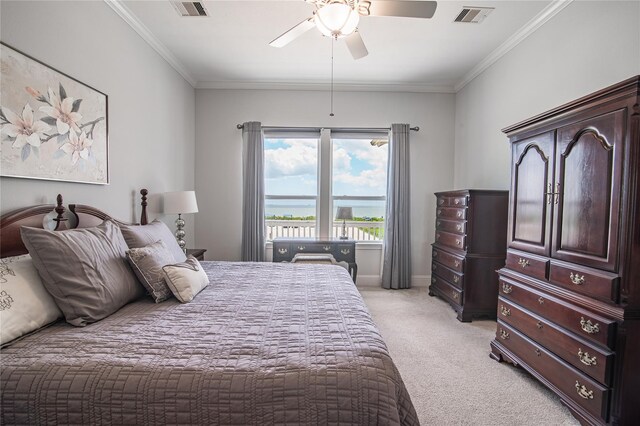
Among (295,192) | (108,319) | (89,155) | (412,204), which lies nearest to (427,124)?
(412,204)

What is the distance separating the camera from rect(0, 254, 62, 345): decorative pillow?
1.27 m

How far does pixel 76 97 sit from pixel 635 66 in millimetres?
3729

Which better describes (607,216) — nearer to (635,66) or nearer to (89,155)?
(635,66)

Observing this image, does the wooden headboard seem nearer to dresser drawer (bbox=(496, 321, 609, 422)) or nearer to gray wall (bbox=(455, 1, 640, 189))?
dresser drawer (bbox=(496, 321, 609, 422))

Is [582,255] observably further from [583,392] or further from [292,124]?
[292,124]

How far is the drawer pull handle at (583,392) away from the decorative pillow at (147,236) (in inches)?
102

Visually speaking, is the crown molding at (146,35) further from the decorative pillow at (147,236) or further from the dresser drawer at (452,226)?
the dresser drawer at (452,226)

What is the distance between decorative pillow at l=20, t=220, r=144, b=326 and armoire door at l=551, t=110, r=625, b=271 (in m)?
2.57

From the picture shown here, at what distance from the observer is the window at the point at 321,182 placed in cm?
452

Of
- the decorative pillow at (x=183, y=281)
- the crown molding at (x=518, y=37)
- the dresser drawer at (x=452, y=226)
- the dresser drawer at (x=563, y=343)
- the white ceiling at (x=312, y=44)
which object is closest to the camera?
the dresser drawer at (x=563, y=343)

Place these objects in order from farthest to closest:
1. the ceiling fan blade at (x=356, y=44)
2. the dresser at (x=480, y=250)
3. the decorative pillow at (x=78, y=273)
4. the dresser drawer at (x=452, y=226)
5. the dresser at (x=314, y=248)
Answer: the dresser at (x=314, y=248) → the dresser drawer at (x=452, y=226) → the dresser at (x=480, y=250) → the ceiling fan blade at (x=356, y=44) → the decorative pillow at (x=78, y=273)

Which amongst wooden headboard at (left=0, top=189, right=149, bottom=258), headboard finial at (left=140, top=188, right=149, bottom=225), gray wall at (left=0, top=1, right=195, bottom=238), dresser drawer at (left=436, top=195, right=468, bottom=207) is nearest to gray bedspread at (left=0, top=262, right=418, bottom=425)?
wooden headboard at (left=0, top=189, right=149, bottom=258)

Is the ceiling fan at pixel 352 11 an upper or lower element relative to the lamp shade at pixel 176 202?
upper

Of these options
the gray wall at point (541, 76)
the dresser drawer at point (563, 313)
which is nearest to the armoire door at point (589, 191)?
the dresser drawer at point (563, 313)
